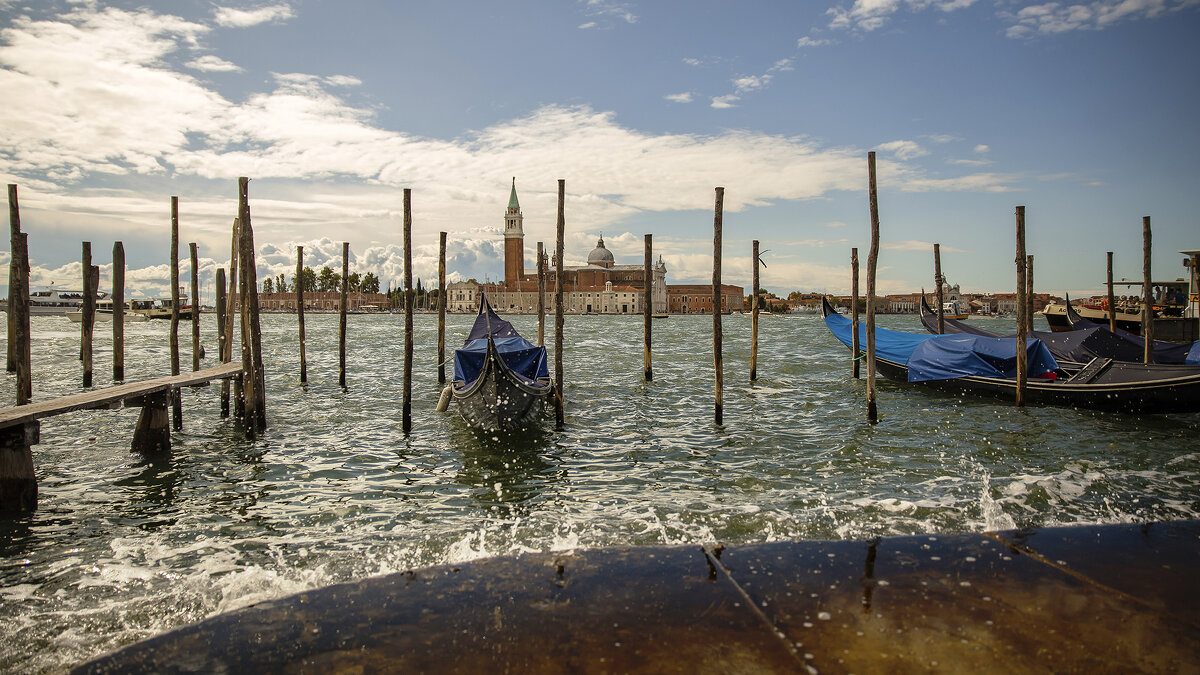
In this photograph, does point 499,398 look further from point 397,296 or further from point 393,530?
point 397,296

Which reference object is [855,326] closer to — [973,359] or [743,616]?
[973,359]

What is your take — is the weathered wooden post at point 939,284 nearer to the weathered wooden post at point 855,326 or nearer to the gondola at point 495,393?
the weathered wooden post at point 855,326

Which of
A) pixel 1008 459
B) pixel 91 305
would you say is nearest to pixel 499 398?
pixel 1008 459

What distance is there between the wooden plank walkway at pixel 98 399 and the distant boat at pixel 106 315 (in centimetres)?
3945

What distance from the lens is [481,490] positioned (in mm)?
6301

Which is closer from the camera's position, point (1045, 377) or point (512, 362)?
point (512, 362)

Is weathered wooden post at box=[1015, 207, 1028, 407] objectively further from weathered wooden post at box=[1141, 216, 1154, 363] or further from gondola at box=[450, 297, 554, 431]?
gondola at box=[450, 297, 554, 431]

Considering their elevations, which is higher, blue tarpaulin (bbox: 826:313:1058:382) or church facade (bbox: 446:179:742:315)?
church facade (bbox: 446:179:742:315)

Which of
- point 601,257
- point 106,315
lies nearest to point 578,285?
point 601,257

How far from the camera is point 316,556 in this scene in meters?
4.59

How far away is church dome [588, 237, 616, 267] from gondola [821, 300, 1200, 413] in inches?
3782

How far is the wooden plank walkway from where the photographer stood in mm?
5266

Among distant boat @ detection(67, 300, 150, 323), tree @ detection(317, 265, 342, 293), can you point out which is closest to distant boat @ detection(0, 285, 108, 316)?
distant boat @ detection(67, 300, 150, 323)

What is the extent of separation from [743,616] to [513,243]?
96631mm
